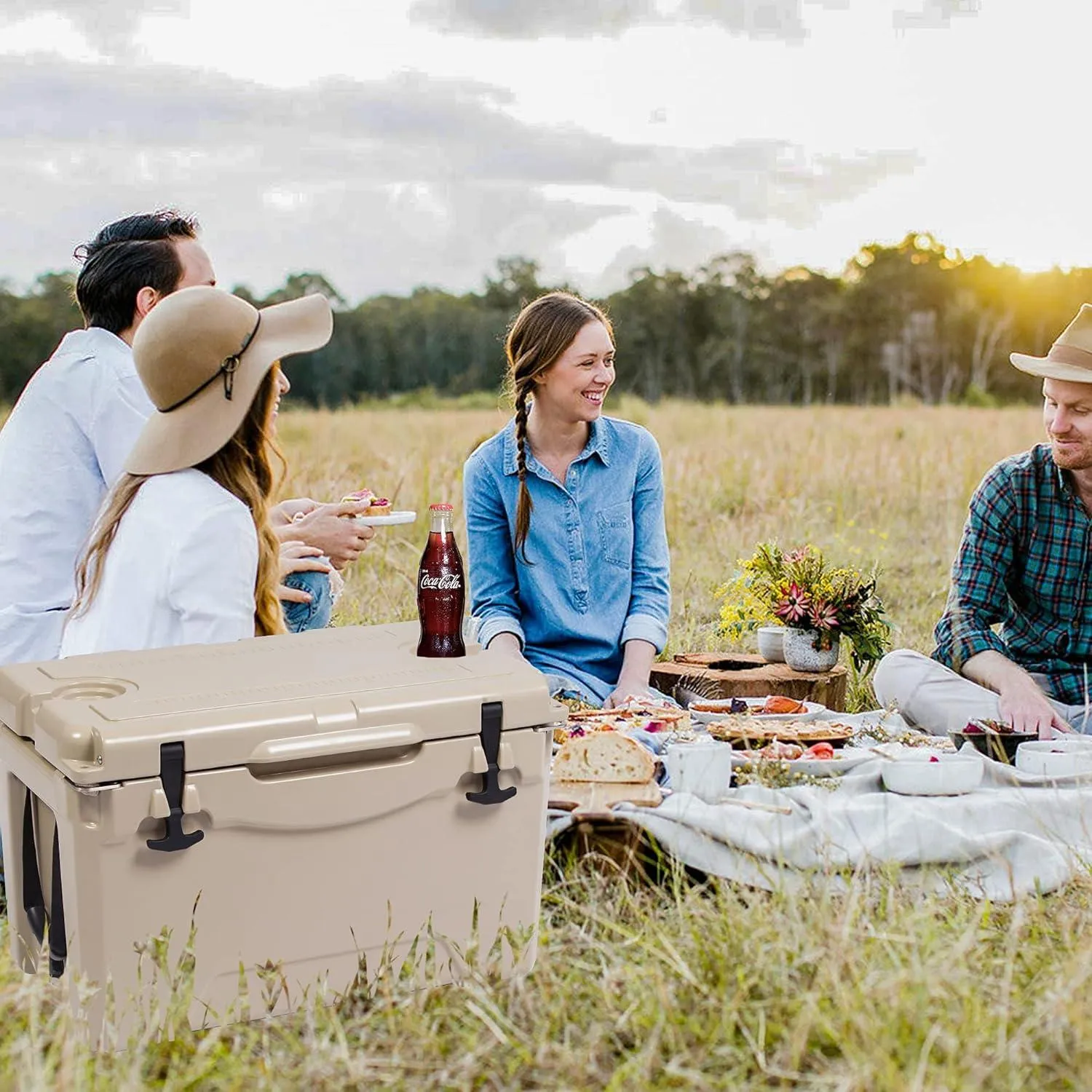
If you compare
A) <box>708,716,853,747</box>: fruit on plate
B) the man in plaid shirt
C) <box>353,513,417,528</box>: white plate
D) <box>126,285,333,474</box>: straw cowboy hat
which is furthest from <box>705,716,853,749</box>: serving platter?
<box>126,285,333,474</box>: straw cowboy hat

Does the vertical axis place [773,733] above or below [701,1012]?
above

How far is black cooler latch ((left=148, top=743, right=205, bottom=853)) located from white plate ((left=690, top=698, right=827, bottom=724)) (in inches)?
71.1

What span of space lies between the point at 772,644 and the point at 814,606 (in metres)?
0.26

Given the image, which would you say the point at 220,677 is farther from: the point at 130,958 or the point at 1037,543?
the point at 1037,543

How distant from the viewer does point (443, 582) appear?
2998mm

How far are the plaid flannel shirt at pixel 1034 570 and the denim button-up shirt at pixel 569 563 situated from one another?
0.94m

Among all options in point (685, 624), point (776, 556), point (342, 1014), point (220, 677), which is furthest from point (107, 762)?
point (685, 624)

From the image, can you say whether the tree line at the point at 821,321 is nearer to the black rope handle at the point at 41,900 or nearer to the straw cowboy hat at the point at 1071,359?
the straw cowboy hat at the point at 1071,359

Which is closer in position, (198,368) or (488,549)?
(198,368)

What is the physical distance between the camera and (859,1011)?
2428mm

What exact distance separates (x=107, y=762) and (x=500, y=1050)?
2.77 feet

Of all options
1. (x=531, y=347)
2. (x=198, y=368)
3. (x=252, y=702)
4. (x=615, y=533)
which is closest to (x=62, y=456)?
(x=198, y=368)

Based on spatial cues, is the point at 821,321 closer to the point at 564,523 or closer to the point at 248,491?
the point at 564,523

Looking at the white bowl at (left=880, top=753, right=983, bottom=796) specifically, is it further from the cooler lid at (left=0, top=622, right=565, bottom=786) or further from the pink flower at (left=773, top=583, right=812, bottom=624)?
the pink flower at (left=773, top=583, right=812, bottom=624)
